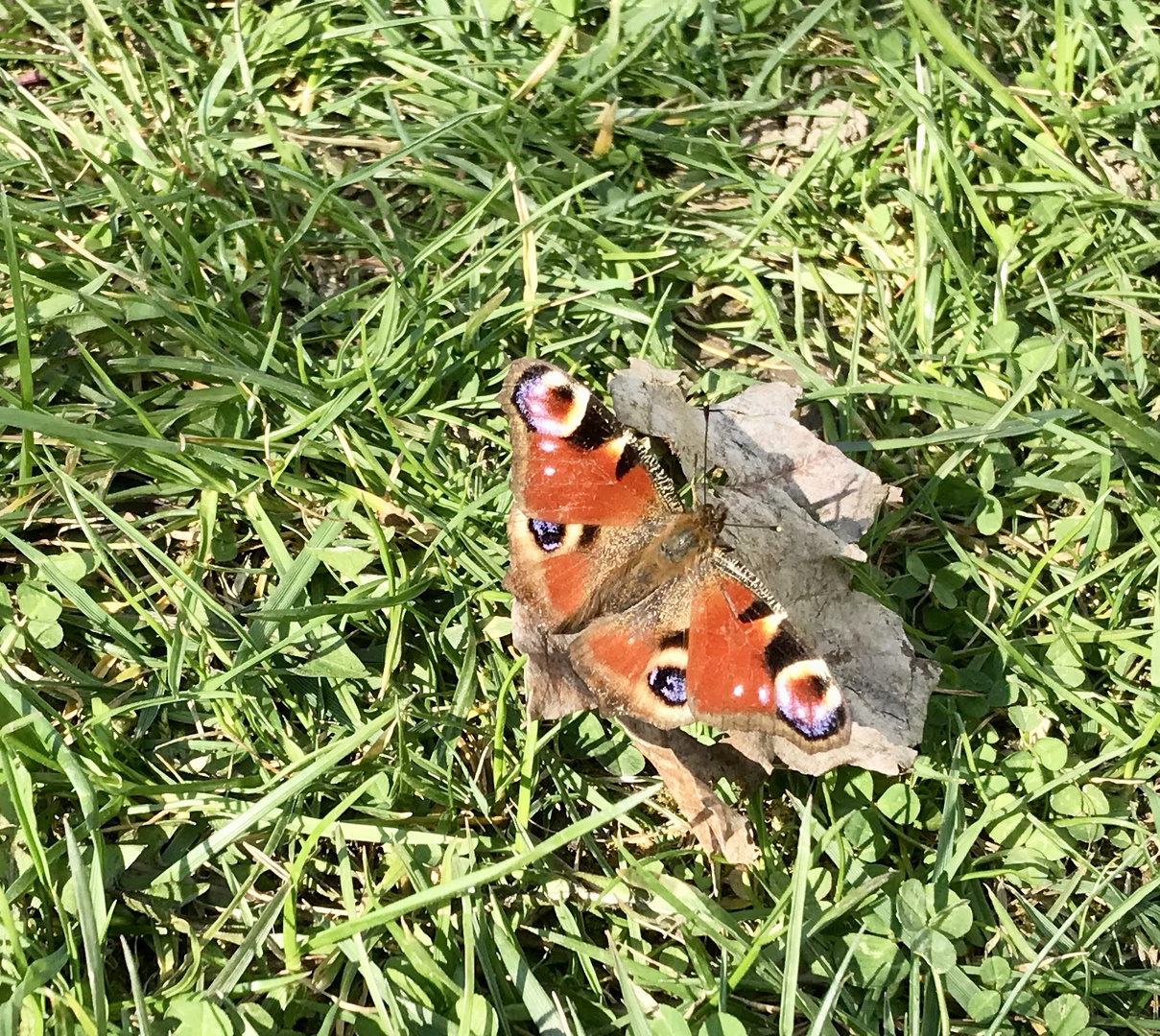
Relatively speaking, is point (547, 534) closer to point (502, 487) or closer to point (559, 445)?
point (559, 445)

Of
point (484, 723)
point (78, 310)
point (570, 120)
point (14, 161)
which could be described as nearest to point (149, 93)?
point (14, 161)

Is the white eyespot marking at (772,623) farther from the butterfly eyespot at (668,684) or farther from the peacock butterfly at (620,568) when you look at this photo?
the butterfly eyespot at (668,684)

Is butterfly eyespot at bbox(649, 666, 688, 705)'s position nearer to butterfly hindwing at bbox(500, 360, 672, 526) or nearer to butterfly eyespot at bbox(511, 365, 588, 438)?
butterfly hindwing at bbox(500, 360, 672, 526)

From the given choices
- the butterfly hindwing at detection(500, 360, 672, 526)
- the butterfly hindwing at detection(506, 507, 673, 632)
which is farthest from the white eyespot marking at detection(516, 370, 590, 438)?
the butterfly hindwing at detection(506, 507, 673, 632)

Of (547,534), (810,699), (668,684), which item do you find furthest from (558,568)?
(810,699)

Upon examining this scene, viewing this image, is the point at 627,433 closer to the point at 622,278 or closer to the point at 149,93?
the point at 622,278

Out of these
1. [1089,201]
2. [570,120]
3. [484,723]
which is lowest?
[484,723]
